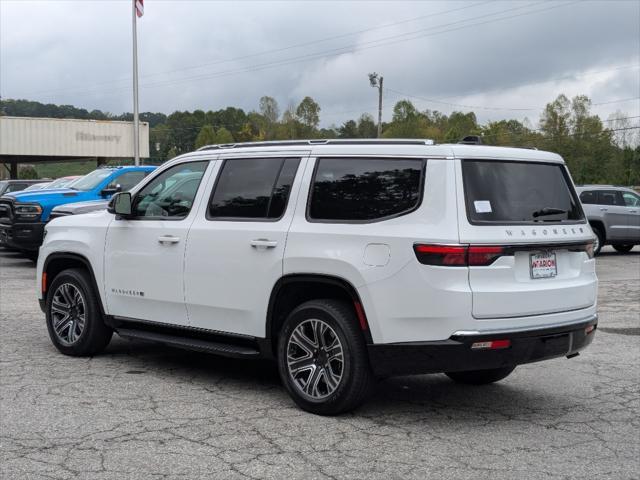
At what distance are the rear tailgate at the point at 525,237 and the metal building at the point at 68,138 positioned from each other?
3786 centimetres

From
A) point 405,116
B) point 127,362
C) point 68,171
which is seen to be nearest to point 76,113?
point 68,171

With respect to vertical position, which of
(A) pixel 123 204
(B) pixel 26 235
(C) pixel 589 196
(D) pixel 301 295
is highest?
(A) pixel 123 204

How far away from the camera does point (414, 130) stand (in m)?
100

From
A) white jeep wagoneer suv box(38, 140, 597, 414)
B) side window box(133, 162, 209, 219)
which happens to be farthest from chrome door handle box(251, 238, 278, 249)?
side window box(133, 162, 209, 219)

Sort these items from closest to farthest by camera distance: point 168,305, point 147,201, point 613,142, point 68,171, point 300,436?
point 300,436 < point 168,305 < point 147,201 < point 613,142 < point 68,171

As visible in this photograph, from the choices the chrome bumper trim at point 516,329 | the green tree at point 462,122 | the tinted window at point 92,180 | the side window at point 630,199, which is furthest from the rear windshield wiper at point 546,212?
the green tree at point 462,122

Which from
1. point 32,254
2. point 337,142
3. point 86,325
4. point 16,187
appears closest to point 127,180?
point 32,254

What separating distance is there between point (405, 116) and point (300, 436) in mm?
106507

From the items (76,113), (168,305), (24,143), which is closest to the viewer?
(168,305)

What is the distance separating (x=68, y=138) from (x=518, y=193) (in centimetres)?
4081

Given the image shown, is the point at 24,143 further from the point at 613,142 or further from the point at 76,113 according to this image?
the point at 613,142

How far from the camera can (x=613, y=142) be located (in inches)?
3314

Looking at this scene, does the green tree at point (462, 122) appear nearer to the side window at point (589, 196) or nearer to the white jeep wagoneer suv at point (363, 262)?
the side window at point (589, 196)

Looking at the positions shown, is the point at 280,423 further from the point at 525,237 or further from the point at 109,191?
the point at 109,191
